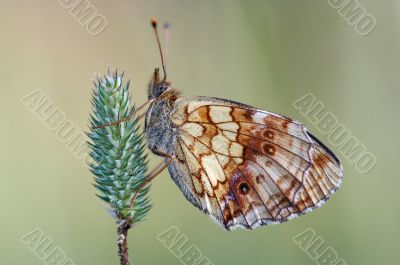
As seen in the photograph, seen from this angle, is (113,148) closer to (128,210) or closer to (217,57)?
(128,210)

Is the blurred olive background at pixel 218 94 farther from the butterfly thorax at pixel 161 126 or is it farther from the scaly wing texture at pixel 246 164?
the butterfly thorax at pixel 161 126

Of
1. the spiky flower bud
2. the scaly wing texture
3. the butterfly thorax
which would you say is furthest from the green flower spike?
the scaly wing texture

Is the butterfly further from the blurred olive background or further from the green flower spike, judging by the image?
the blurred olive background

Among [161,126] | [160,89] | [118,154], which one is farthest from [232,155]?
[118,154]

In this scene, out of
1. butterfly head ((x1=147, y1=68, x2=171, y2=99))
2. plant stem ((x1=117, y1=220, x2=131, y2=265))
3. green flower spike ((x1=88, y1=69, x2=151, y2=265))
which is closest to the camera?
plant stem ((x1=117, y1=220, x2=131, y2=265))

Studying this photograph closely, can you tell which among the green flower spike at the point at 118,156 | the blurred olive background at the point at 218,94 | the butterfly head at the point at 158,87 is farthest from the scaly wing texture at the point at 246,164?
the blurred olive background at the point at 218,94

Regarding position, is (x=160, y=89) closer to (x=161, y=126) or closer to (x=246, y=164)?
(x=161, y=126)

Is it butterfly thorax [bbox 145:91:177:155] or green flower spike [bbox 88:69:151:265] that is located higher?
butterfly thorax [bbox 145:91:177:155]
